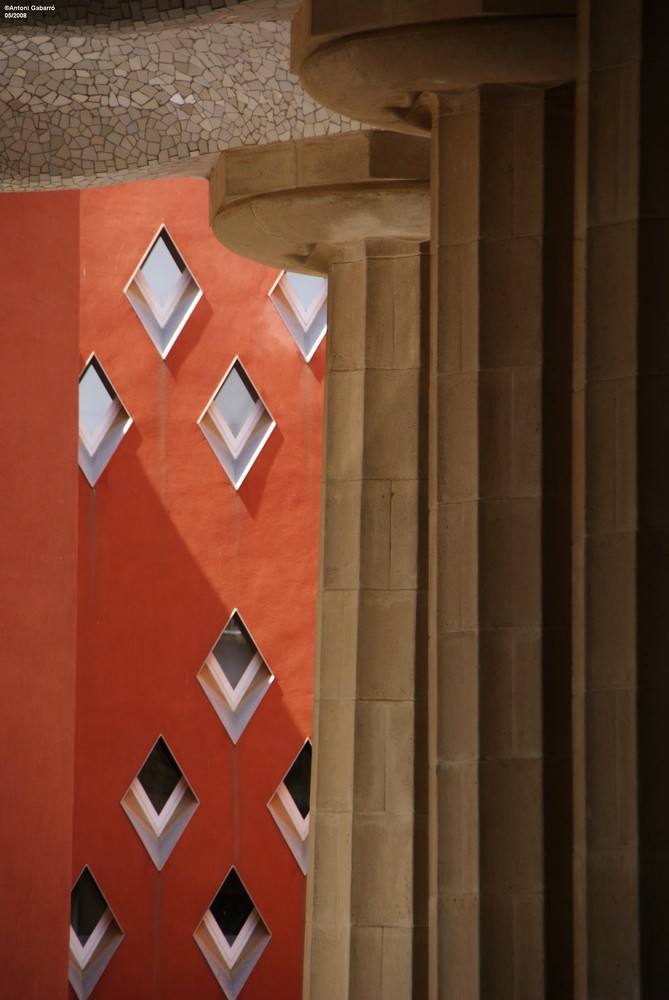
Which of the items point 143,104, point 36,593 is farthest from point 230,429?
point 143,104

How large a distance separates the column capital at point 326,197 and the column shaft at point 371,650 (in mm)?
271

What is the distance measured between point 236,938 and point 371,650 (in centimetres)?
930

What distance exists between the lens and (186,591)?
1934cm

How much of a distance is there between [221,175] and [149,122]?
987 mm

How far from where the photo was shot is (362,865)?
34.4ft

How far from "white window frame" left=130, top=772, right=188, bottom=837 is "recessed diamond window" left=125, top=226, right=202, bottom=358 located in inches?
180

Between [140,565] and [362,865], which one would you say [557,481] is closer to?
[362,865]

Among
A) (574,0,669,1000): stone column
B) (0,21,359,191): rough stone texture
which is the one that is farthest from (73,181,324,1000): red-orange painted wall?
(574,0,669,1000): stone column

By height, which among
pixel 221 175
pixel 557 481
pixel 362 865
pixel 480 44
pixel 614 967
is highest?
pixel 221 175

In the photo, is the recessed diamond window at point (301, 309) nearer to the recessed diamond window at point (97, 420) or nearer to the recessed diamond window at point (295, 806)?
the recessed diamond window at point (97, 420)

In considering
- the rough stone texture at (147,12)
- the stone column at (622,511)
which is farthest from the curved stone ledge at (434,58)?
the rough stone texture at (147,12)

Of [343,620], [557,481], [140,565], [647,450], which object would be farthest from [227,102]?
→ [140,565]

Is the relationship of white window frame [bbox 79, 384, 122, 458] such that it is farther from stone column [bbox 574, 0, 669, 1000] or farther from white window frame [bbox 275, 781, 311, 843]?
stone column [bbox 574, 0, 669, 1000]

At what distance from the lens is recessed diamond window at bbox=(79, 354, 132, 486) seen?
19.6 meters
